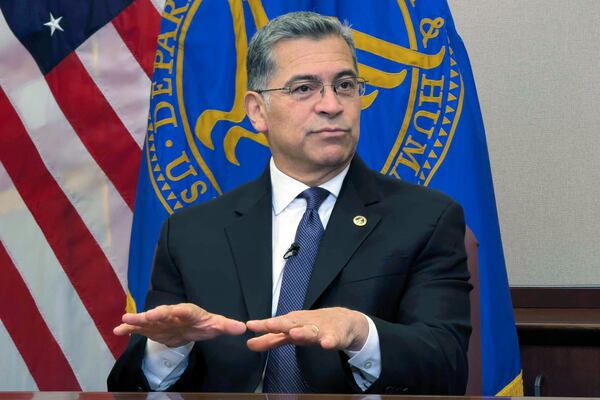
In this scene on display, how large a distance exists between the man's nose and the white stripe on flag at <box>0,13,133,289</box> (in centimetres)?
180

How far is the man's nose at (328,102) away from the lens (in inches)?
89.4

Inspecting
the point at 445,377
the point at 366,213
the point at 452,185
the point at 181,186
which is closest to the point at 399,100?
the point at 452,185

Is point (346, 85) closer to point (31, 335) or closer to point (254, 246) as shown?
point (254, 246)

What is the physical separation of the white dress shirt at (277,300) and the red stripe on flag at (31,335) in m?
1.90

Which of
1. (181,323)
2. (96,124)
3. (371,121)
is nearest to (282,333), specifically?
(181,323)

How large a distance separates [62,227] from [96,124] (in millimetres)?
441

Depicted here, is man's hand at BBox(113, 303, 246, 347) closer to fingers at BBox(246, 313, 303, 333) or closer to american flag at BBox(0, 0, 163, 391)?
fingers at BBox(246, 313, 303, 333)

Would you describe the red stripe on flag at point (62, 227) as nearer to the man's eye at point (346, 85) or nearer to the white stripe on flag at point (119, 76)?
the white stripe on flag at point (119, 76)

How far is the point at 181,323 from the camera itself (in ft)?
5.96

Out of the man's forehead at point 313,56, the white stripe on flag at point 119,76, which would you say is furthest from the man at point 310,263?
the white stripe on flag at point 119,76

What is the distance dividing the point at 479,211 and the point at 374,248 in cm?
102

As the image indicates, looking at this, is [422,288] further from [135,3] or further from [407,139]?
[135,3]

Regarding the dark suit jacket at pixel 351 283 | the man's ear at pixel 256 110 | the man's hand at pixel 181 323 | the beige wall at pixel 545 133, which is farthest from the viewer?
the beige wall at pixel 545 133

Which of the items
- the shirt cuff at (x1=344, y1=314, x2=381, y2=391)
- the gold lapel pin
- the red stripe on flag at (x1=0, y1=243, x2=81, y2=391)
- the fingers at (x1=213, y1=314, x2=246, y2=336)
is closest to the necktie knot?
the gold lapel pin
